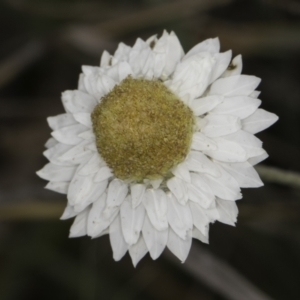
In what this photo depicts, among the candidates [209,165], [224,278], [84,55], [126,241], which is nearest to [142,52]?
[209,165]

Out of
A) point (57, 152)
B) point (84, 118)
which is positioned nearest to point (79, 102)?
point (84, 118)

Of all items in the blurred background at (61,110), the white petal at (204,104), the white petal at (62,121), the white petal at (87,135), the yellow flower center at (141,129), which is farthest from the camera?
the blurred background at (61,110)

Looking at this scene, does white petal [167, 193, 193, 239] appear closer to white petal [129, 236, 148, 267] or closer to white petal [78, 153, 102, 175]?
white petal [129, 236, 148, 267]

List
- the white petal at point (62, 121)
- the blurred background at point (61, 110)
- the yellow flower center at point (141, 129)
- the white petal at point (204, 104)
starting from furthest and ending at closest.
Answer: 1. the blurred background at point (61, 110)
2. the white petal at point (62, 121)
3. the white petal at point (204, 104)
4. the yellow flower center at point (141, 129)

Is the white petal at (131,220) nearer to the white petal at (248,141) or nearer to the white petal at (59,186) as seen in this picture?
the white petal at (59,186)

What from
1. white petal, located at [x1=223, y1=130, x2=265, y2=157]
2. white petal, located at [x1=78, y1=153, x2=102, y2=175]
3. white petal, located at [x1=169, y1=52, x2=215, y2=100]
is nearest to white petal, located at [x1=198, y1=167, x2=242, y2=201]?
white petal, located at [x1=223, y1=130, x2=265, y2=157]

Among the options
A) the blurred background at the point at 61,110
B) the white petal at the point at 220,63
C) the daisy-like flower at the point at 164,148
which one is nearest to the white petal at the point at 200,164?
the daisy-like flower at the point at 164,148

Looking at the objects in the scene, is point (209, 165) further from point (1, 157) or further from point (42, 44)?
point (1, 157)
